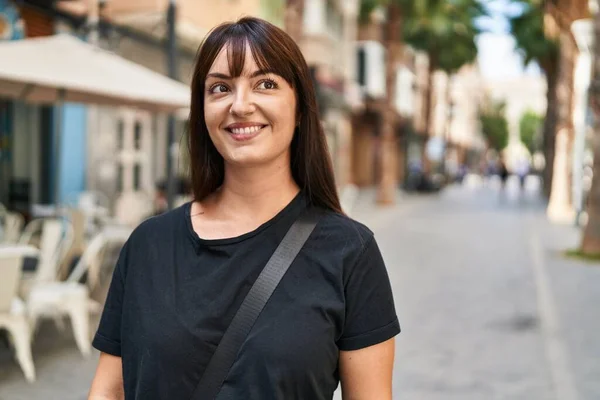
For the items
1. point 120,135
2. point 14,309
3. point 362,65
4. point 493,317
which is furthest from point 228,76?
point 362,65

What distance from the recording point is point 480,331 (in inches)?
289

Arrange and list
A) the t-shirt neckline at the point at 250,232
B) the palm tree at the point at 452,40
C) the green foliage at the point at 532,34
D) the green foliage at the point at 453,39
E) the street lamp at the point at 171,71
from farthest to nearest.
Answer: the palm tree at the point at 452,40
the green foliage at the point at 453,39
the green foliage at the point at 532,34
the street lamp at the point at 171,71
the t-shirt neckline at the point at 250,232

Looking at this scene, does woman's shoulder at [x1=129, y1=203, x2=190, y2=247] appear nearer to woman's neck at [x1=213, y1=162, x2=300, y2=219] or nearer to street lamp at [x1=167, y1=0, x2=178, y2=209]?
woman's neck at [x1=213, y1=162, x2=300, y2=219]

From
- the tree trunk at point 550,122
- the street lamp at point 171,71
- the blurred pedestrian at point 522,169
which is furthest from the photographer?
the tree trunk at point 550,122

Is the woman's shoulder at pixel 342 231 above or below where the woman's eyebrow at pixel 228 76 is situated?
below

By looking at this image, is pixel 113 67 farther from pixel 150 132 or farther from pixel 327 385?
pixel 150 132

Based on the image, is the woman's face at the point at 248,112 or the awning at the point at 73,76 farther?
the awning at the point at 73,76

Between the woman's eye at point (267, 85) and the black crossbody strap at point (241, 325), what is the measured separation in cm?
34

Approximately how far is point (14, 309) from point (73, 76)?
2.32 m

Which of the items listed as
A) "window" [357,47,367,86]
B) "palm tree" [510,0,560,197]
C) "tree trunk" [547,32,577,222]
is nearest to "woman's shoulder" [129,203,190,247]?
"tree trunk" [547,32,577,222]

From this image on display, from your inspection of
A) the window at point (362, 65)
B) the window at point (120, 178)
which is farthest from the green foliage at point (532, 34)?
the window at point (120, 178)

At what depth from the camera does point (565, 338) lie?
712cm

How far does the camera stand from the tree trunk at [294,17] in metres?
13.2

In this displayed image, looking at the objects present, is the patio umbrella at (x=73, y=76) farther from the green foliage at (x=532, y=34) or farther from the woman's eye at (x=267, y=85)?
the green foliage at (x=532, y=34)
